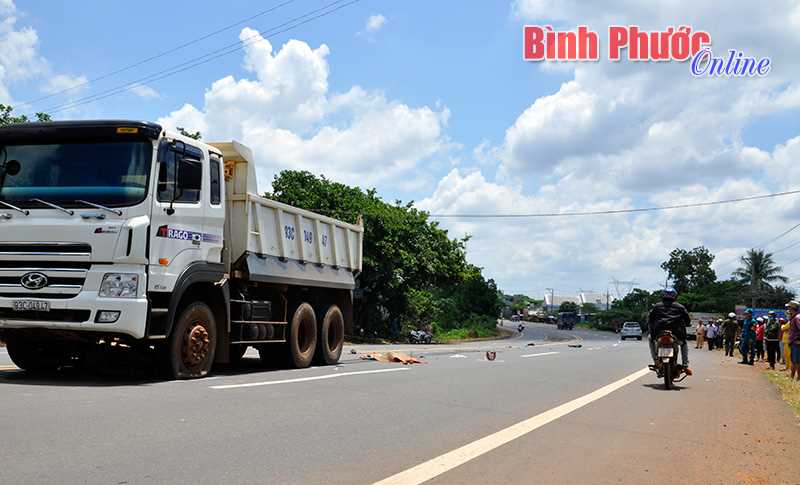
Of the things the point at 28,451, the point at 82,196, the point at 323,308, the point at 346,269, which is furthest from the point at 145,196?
the point at 346,269

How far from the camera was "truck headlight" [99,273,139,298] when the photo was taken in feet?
29.0

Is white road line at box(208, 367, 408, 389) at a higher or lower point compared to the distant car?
higher

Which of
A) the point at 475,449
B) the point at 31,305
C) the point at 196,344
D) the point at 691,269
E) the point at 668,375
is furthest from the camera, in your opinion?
the point at 691,269

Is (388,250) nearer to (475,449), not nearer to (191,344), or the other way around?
(191,344)

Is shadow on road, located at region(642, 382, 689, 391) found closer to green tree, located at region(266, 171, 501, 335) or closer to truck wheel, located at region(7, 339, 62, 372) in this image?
truck wheel, located at region(7, 339, 62, 372)

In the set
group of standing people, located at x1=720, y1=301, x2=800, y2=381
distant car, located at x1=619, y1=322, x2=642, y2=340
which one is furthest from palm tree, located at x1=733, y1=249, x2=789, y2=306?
group of standing people, located at x1=720, y1=301, x2=800, y2=381

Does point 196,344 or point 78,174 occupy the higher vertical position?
point 78,174

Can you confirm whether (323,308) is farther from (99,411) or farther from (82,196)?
(99,411)

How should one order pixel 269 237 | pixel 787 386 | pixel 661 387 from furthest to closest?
pixel 787 386 < pixel 661 387 < pixel 269 237

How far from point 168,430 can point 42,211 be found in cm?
388

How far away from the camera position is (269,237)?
1223 centimetres

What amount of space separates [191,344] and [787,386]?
10908 millimetres

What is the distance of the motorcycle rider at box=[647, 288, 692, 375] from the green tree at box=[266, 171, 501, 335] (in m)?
28.4

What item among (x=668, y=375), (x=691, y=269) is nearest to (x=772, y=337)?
(x=668, y=375)
